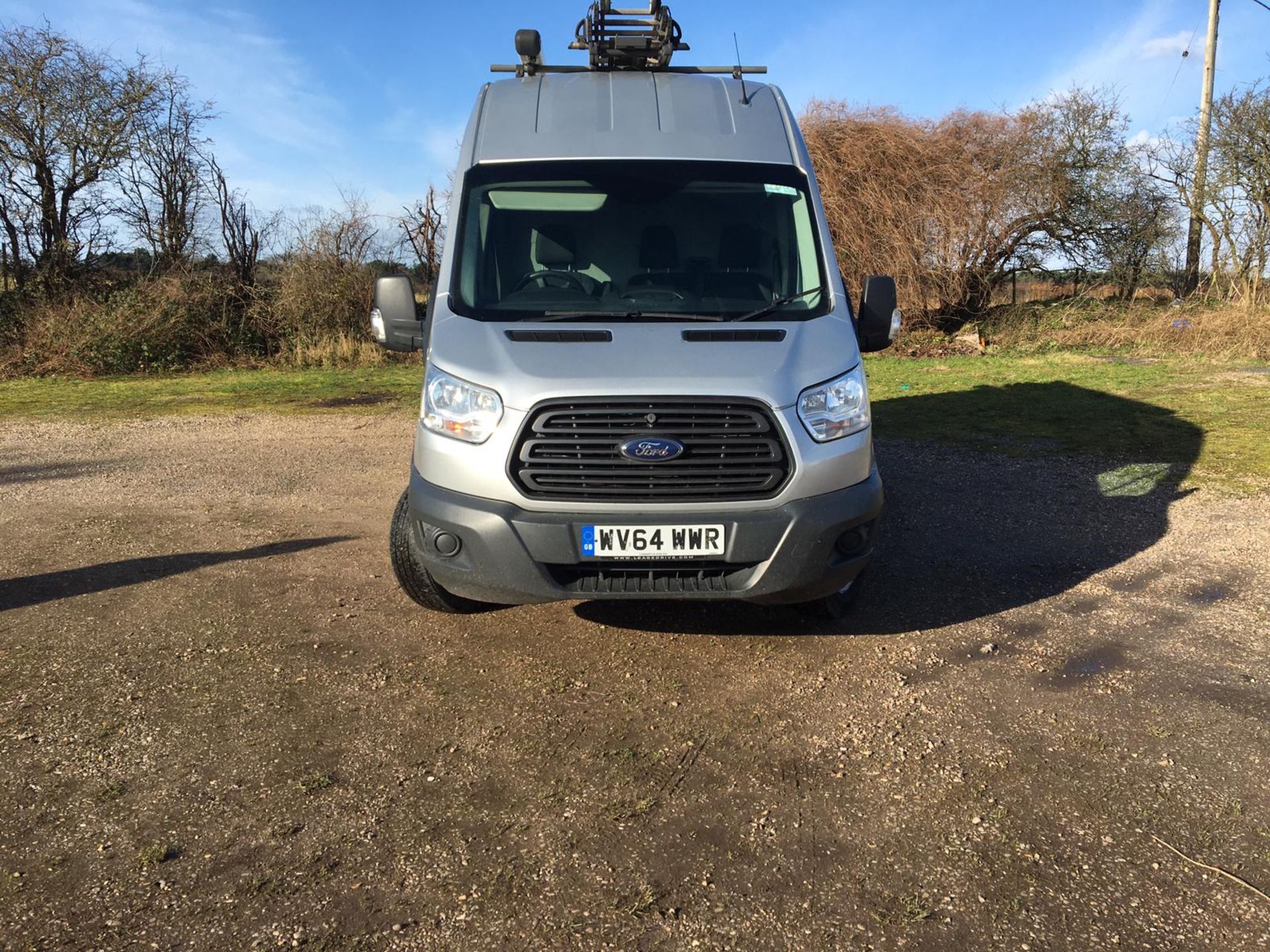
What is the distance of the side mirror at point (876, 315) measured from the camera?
5.02 metres

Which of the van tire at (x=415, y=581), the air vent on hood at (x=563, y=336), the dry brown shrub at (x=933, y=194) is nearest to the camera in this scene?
the air vent on hood at (x=563, y=336)

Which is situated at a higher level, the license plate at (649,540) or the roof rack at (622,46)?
the roof rack at (622,46)

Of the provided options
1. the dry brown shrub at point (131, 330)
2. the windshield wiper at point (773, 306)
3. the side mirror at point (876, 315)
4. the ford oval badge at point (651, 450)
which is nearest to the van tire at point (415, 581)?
the ford oval badge at point (651, 450)

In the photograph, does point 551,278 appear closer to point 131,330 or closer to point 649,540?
point 649,540

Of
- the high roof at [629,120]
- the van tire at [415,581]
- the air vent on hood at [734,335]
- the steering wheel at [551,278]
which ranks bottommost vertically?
the van tire at [415,581]

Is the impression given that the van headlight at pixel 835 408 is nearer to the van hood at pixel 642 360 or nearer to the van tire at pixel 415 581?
the van hood at pixel 642 360

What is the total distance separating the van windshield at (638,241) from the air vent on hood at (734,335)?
0.26 m

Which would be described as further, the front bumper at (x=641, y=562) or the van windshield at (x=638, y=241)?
the van windshield at (x=638, y=241)

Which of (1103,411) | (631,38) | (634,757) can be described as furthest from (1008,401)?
(634,757)

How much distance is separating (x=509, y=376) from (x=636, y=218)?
1480mm

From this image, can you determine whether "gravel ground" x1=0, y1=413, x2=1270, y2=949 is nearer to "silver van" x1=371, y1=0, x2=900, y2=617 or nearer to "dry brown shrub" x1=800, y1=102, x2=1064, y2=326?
"silver van" x1=371, y1=0, x2=900, y2=617

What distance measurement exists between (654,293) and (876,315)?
118 cm

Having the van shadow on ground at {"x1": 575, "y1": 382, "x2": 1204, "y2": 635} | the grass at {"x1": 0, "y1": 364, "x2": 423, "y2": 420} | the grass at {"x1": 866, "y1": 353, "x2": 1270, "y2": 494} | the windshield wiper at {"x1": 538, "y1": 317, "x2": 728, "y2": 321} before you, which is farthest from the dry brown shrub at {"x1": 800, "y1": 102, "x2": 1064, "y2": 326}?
the windshield wiper at {"x1": 538, "y1": 317, "x2": 728, "y2": 321}

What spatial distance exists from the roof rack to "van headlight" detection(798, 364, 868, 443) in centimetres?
268
